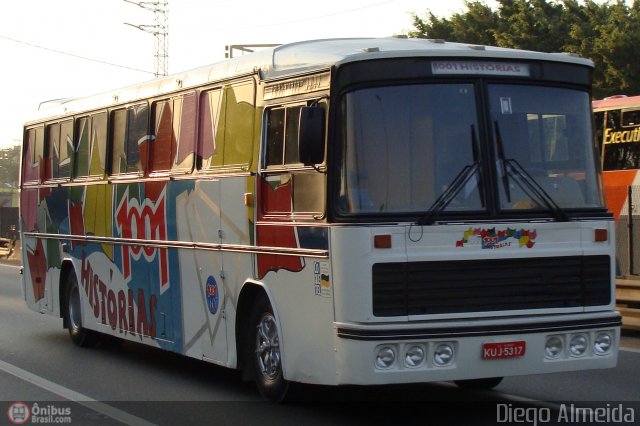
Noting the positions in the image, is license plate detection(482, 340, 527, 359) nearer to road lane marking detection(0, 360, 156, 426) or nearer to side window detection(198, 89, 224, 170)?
road lane marking detection(0, 360, 156, 426)

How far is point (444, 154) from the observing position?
27.9 feet

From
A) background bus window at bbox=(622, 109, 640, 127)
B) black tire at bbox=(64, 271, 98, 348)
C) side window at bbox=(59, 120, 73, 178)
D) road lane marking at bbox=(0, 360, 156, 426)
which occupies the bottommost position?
road lane marking at bbox=(0, 360, 156, 426)

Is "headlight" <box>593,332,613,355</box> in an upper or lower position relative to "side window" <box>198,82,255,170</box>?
lower

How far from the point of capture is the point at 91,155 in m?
14.2

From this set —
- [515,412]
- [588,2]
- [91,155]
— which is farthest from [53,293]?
[588,2]

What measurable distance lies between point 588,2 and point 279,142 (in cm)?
3321

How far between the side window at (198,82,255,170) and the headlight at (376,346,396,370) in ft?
8.44

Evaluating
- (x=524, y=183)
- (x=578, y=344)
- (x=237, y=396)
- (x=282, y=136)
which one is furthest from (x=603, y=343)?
(x=237, y=396)

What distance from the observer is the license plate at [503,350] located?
27.4 ft

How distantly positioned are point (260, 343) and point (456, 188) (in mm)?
2412

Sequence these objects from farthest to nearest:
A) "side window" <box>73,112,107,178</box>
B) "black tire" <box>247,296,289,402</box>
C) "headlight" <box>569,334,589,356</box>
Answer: "side window" <box>73,112,107,178</box> → "black tire" <box>247,296,289,402</box> → "headlight" <box>569,334,589,356</box>

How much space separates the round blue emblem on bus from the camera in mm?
10641

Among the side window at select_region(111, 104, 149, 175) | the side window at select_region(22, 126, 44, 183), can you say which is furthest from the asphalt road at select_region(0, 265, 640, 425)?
Answer: the side window at select_region(22, 126, 44, 183)

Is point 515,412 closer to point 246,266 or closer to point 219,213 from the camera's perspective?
Result: point 246,266
